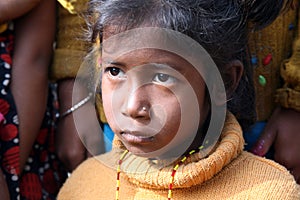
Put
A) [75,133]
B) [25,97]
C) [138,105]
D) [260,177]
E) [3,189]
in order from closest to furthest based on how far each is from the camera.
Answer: [138,105]
[260,177]
[3,189]
[25,97]
[75,133]

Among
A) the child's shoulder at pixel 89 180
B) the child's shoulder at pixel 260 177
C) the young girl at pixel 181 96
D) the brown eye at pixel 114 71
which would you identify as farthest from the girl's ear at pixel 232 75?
the child's shoulder at pixel 89 180

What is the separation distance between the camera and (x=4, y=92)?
183cm

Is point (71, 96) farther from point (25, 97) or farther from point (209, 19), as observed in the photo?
point (209, 19)

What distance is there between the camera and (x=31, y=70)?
1890 millimetres

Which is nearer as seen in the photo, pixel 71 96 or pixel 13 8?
pixel 13 8

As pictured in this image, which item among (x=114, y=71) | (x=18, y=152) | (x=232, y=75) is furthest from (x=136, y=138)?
(x=18, y=152)

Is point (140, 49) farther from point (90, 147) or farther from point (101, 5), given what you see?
point (90, 147)

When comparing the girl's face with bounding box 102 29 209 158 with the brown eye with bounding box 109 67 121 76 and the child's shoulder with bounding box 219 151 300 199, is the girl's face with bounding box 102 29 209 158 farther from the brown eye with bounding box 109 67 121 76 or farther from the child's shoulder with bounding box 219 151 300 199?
the child's shoulder with bounding box 219 151 300 199

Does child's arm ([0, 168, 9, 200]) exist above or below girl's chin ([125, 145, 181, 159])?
below

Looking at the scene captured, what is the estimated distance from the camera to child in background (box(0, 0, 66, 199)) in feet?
5.98

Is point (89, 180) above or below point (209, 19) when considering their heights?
below

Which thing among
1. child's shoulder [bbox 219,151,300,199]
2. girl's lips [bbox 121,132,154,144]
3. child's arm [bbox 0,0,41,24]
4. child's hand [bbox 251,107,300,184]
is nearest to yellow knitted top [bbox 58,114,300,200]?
child's shoulder [bbox 219,151,300,199]

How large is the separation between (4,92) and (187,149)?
56 cm

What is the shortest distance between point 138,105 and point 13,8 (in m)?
0.54
